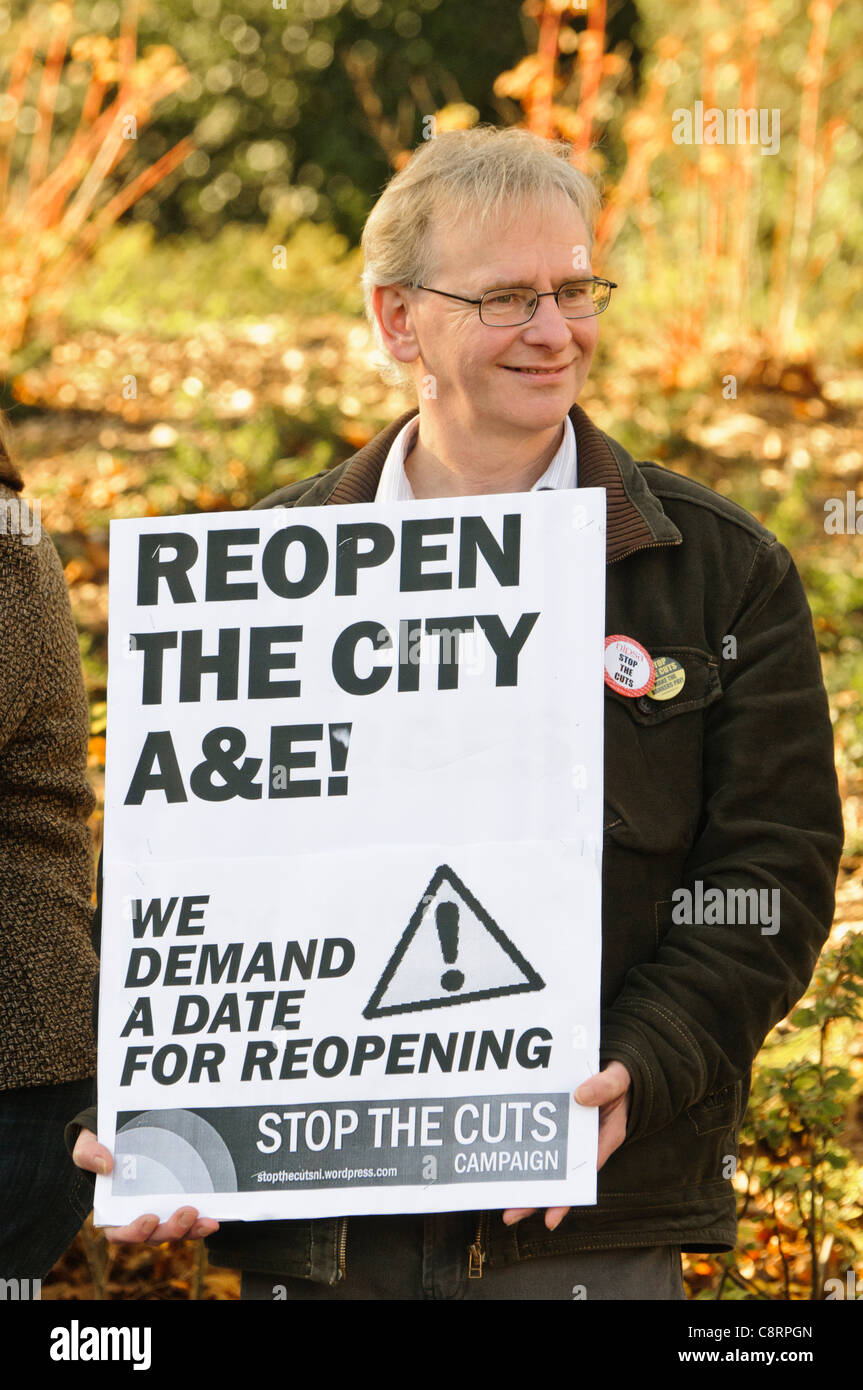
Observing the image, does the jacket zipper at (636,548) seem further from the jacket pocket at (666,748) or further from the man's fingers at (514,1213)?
the man's fingers at (514,1213)

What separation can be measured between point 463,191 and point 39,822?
1180 millimetres

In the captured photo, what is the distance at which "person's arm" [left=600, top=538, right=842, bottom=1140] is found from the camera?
2225mm

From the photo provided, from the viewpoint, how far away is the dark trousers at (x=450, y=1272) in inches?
90.0

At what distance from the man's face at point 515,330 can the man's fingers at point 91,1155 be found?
1200 mm

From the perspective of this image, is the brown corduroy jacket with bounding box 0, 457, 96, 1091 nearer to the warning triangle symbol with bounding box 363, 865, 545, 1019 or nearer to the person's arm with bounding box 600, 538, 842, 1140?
the warning triangle symbol with bounding box 363, 865, 545, 1019

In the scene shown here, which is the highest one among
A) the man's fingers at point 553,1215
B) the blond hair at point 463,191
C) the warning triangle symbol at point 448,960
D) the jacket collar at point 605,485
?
the blond hair at point 463,191

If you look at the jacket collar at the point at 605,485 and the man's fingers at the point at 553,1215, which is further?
the jacket collar at the point at 605,485

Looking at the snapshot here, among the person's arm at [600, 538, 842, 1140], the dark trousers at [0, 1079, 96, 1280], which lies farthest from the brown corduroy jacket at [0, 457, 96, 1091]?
the person's arm at [600, 538, 842, 1140]

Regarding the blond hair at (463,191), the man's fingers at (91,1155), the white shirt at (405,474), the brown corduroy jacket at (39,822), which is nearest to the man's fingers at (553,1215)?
the man's fingers at (91,1155)

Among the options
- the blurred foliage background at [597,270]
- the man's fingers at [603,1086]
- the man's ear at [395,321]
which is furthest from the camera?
the blurred foliage background at [597,270]

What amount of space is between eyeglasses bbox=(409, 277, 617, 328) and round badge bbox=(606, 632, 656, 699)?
52cm

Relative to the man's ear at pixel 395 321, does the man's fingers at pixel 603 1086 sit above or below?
below

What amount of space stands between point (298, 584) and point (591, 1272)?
3.42ft
